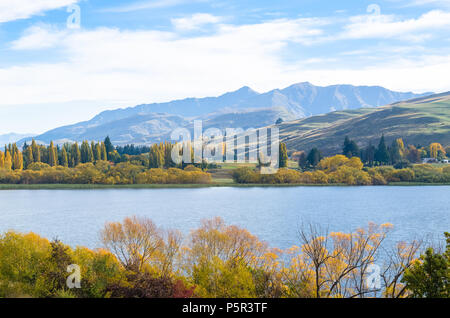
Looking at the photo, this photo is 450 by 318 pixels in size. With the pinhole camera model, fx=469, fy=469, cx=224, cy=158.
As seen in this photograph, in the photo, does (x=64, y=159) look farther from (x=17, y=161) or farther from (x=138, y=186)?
(x=138, y=186)

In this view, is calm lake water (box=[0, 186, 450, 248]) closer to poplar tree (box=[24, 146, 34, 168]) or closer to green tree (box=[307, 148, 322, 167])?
green tree (box=[307, 148, 322, 167])

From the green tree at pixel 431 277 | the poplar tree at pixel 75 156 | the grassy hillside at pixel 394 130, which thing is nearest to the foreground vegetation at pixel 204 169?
the poplar tree at pixel 75 156

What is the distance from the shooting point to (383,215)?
55.4m

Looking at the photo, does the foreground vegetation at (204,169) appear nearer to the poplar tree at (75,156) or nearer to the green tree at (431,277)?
the poplar tree at (75,156)

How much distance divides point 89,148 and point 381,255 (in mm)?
96454

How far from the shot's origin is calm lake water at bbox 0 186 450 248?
47.5m

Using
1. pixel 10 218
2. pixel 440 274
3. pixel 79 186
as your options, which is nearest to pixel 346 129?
pixel 79 186

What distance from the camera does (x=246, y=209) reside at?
203ft

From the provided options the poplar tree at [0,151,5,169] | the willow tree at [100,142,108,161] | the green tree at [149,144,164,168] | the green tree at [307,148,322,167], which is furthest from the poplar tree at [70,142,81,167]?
the green tree at [307,148,322,167]

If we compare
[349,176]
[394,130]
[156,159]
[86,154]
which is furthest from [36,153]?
[394,130]

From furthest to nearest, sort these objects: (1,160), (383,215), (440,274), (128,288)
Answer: (1,160) → (383,215) → (128,288) → (440,274)

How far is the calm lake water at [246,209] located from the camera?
47500mm
